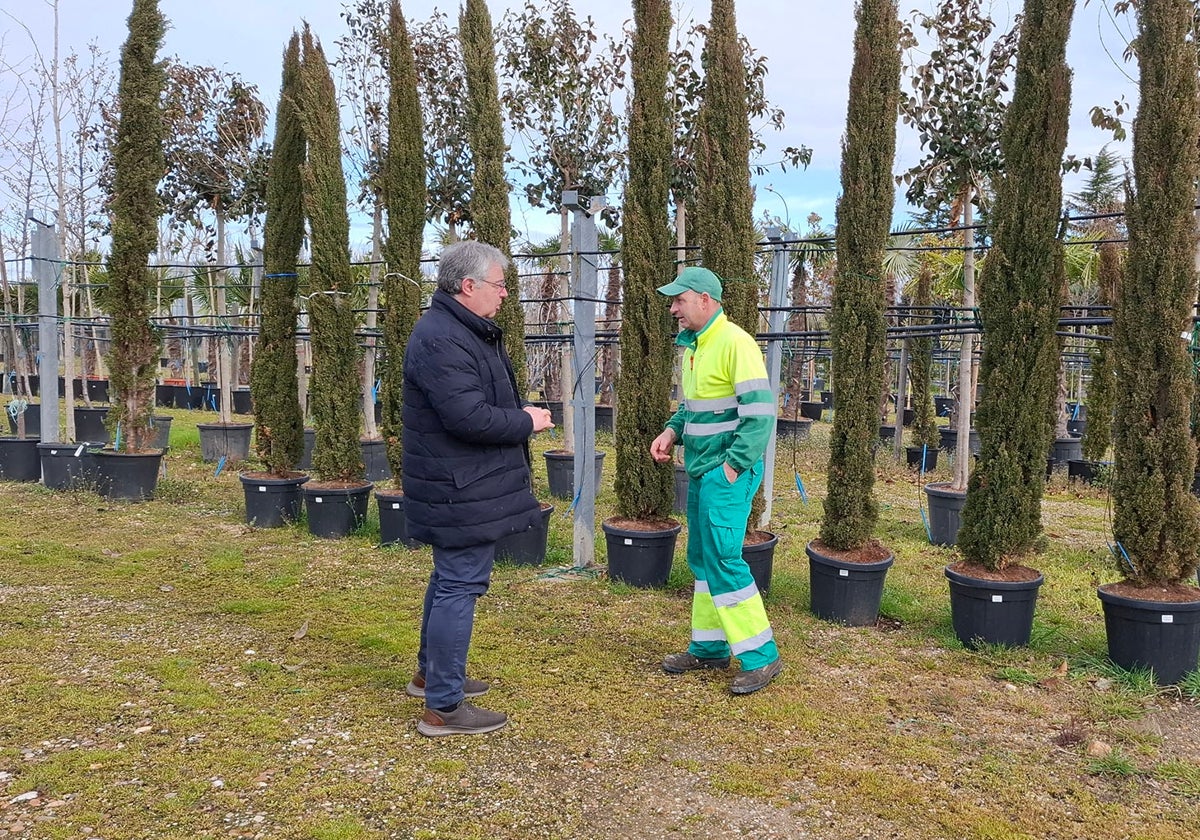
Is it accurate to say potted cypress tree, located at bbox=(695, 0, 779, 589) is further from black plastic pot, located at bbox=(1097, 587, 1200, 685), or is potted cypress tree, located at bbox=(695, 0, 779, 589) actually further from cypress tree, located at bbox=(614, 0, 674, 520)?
black plastic pot, located at bbox=(1097, 587, 1200, 685)

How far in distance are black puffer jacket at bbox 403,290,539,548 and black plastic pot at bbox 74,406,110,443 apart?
1181 centimetres

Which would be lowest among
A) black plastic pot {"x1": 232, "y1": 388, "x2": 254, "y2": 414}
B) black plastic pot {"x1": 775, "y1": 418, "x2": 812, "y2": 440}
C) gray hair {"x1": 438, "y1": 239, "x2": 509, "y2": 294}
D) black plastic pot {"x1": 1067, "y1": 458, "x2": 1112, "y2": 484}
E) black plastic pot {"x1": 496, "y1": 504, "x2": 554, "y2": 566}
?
black plastic pot {"x1": 496, "y1": 504, "x2": 554, "y2": 566}

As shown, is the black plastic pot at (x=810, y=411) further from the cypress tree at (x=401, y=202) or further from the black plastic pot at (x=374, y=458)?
the cypress tree at (x=401, y=202)

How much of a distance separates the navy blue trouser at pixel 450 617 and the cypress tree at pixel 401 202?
3.86 meters

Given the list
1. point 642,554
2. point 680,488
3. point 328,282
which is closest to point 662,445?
point 642,554

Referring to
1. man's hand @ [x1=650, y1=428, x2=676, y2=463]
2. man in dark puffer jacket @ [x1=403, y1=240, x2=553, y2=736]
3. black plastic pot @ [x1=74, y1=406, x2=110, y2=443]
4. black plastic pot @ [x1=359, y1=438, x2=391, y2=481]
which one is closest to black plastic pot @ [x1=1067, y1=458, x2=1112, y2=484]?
man's hand @ [x1=650, y1=428, x2=676, y2=463]

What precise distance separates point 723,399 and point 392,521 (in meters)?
3.89

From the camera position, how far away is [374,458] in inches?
420

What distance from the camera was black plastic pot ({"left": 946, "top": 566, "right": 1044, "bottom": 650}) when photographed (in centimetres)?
454

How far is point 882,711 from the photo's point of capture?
12.7ft

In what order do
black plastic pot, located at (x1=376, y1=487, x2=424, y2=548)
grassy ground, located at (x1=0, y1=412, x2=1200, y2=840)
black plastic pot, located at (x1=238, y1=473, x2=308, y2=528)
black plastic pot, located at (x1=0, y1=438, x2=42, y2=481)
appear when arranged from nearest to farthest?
1. grassy ground, located at (x1=0, y1=412, x2=1200, y2=840)
2. black plastic pot, located at (x1=376, y1=487, x2=424, y2=548)
3. black plastic pot, located at (x1=238, y1=473, x2=308, y2=528)
4. black plastic pot, located at (x1=0, y1=438, x2=42, y2=481)

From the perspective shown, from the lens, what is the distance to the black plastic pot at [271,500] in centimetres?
771

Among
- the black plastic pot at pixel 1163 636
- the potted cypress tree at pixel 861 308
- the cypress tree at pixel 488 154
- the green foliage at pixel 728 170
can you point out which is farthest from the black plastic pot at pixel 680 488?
the black plastic pot at pixel 1163 636

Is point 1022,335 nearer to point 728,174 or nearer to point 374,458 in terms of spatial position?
point 728,174
